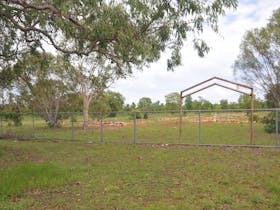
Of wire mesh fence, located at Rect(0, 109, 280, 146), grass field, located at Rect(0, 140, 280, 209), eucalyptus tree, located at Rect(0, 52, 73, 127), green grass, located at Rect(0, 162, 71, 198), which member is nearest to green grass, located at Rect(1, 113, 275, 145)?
wire mesh fence, located at Rect(0, 109, 280, 146)

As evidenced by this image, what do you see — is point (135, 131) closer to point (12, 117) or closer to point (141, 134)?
point (141, 134)

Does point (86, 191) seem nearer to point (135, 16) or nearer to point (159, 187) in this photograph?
point (159, 187)

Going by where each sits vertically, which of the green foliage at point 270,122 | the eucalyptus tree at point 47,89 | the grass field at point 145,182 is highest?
the eucalyptus tree at point 47,89

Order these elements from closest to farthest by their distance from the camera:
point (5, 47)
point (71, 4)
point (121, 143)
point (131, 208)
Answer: point (131, 208), point (71, 4), point (5, 47), point (121, 143)

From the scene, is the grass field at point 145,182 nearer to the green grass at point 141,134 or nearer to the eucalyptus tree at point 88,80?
the green grass at point 141,134

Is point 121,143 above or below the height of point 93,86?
below

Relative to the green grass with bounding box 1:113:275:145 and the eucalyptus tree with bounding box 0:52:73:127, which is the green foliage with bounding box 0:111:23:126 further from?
the eucalyptus tree with bounding box 0:52:73:127

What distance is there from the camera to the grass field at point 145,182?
4207mm

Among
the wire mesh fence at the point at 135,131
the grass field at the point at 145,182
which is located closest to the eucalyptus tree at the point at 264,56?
the wire mesh fence at the point at 135,131

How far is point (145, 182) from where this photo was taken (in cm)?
536

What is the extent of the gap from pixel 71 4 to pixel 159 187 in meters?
4.43

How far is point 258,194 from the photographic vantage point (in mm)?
4461

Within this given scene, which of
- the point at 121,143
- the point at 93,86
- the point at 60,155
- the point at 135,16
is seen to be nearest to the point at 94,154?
the point at 60,155

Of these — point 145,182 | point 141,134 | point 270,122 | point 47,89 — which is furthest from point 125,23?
Answer: point 47,89
